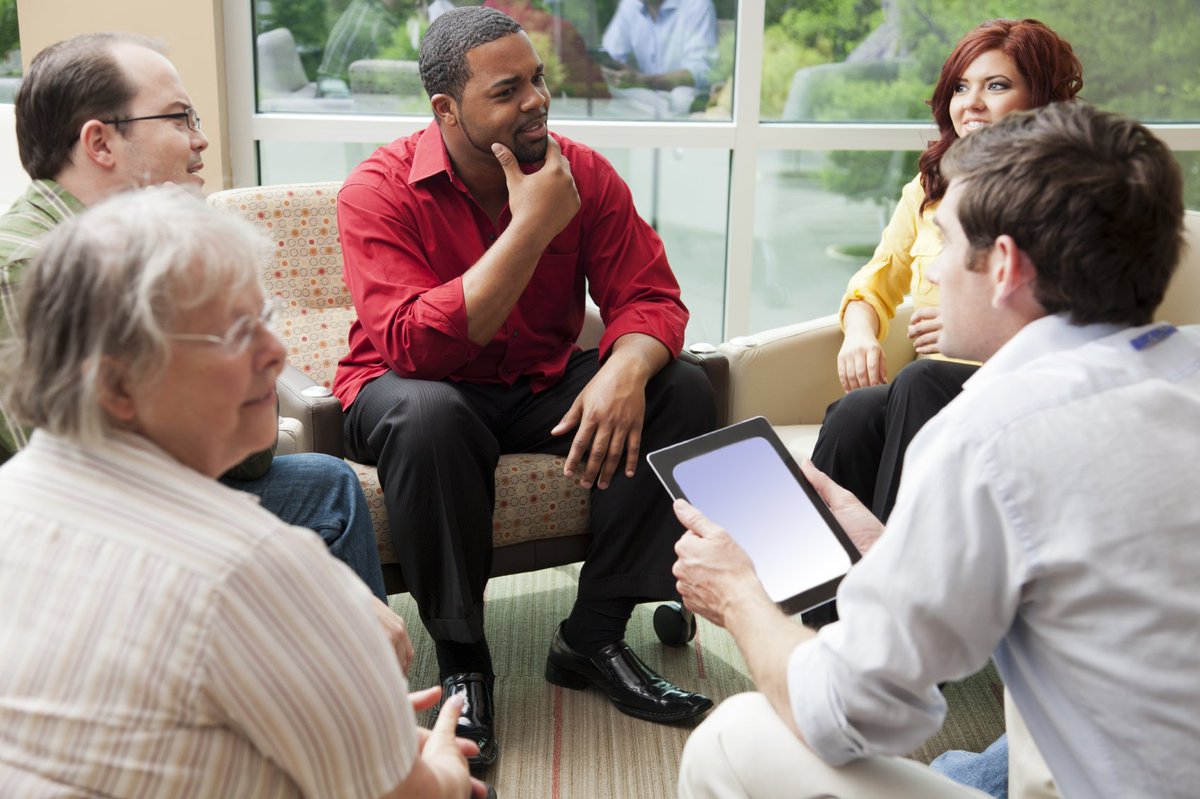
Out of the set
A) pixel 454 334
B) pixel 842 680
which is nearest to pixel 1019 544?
pixel 842 680

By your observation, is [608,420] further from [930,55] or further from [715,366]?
[930,55]

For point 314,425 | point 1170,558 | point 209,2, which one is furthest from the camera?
point 209,2

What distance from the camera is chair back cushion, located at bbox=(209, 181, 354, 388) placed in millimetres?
2506

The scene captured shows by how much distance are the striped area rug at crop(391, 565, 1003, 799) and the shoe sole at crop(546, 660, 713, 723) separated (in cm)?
1

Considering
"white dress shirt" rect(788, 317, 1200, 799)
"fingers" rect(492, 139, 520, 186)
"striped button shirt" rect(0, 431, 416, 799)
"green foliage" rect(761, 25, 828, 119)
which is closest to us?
"striped button shirt" rect(0, 431, 416, 799)

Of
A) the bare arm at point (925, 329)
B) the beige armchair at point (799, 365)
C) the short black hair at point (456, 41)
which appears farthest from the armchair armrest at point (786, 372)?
the short black hair at point (456, 41)

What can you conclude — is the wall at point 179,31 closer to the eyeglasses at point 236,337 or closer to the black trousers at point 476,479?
the black trousers at point 476,479

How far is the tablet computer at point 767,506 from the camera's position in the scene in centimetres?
155

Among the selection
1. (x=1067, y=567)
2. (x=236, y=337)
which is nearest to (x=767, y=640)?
(x=1067, y=567)

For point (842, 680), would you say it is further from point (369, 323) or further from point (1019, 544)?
point (369, 323)

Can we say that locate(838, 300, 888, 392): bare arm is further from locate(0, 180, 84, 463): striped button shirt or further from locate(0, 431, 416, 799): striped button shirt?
locate(0, 431, 416, 799): striped button shirt

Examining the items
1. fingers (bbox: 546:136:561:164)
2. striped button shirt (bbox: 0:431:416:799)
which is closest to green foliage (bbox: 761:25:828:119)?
fingers (bbox: 546:136:561:164)

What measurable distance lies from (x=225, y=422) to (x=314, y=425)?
1.17 m

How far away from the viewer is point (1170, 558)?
0.96m
